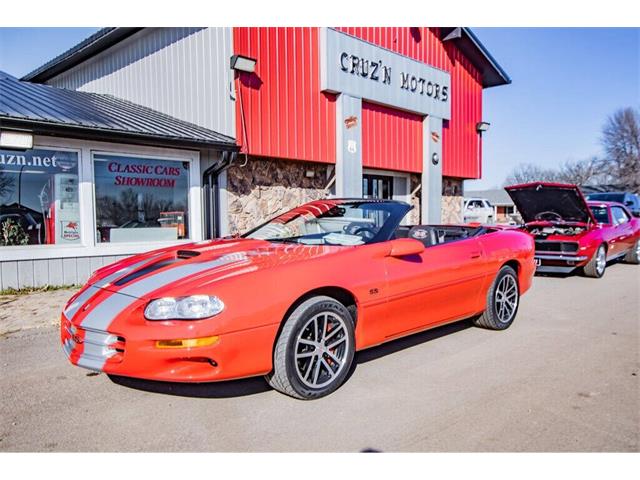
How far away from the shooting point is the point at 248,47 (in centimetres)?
912

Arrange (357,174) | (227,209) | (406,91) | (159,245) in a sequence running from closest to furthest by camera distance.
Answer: (159,245) < (227,209) < (357,174) < (406,91)

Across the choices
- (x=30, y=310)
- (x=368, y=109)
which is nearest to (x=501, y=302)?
(x=30, y=310)

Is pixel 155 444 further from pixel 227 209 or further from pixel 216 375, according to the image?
pixel 227 209

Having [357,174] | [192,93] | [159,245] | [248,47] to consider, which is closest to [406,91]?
[357,174]

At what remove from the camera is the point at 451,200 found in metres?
15.3

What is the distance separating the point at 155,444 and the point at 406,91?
460 inches

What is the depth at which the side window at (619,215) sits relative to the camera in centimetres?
959

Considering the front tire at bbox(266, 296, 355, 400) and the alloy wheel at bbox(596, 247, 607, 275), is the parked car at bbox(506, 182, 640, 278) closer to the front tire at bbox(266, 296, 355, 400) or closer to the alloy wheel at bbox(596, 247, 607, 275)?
the alloy wheel at bbox(596, 247, 607, 275)

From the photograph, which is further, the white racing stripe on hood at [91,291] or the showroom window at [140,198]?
the showroom window at [140,198]

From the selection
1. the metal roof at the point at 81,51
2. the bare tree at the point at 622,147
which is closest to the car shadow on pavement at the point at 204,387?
the metal roof at the point at 81,51

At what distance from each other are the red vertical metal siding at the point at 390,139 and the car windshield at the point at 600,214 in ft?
16.3

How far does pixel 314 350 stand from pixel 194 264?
106cm

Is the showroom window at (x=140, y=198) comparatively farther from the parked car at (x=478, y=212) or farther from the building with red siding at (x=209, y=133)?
the parked car at (x=478, y=212)

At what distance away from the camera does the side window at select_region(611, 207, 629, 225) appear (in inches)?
378
